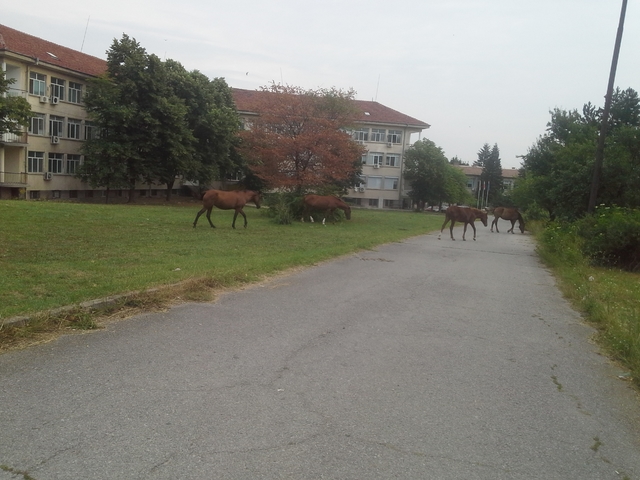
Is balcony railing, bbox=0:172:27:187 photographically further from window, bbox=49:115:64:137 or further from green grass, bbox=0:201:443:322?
green grass, bbox=0:201:443:322

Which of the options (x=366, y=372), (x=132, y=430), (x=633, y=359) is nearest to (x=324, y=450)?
(x=132, y=430)

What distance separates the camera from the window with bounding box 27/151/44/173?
39.1 metres

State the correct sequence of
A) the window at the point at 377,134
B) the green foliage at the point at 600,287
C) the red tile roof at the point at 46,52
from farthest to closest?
1. the window at the point at 377,134
2. the red tile roof at the point at 46,52
3. the green foliage at the point at 600,287

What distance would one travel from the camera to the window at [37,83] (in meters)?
38.2

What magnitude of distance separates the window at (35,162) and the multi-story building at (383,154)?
2988 centimetres

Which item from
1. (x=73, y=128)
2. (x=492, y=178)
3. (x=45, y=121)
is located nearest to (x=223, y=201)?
(x=45, y=121)

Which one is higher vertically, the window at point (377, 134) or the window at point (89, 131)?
the window at point (377, 134)

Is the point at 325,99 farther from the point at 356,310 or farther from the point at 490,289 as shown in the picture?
the point at 356,310

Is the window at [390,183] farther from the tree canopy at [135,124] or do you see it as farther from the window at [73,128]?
the window at [73,128]

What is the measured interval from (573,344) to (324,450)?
4.91m

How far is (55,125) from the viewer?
41.1 meters

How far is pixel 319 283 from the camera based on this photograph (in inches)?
437

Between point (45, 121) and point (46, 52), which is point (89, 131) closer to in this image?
point (45, 121)

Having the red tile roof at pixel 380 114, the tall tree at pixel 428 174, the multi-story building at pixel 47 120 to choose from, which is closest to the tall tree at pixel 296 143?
the multi-story building at pixel 47 120
